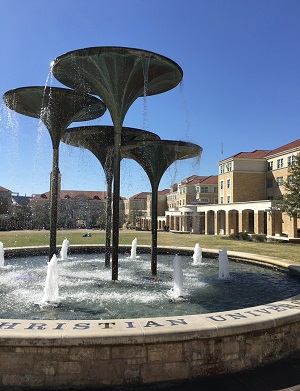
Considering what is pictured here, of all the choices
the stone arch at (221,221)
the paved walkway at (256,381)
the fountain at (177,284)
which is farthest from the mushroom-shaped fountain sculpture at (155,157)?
the stone arch at (221,221)

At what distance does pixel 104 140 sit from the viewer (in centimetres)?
1507

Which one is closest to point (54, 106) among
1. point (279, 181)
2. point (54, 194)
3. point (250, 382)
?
point (54, 194)

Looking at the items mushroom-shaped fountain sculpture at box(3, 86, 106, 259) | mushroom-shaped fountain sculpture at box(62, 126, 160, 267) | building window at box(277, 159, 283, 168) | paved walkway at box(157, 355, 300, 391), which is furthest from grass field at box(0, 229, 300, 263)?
building window at box(277, 159, 283, 168)

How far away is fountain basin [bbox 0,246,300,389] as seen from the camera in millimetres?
4660

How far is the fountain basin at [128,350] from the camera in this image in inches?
183

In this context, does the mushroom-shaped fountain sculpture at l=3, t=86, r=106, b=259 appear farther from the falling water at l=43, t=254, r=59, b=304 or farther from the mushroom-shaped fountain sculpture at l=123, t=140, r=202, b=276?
the falling water at l=43, t=254, r=59, b=304

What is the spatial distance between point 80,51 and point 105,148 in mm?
5997

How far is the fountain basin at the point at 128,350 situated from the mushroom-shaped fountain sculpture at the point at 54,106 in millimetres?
8885

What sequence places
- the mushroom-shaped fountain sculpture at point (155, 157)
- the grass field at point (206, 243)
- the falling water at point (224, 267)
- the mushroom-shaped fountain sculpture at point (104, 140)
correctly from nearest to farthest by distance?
1. the falling water at point (224, 267)
2. the mushroom-shaped fountain sculpture at point (155, 157)
3. the mushroom-shaped fountain sculpture at point (104, 140)
4. the grass field at point (206, 243)

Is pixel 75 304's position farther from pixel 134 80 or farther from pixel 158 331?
pixel 134 80

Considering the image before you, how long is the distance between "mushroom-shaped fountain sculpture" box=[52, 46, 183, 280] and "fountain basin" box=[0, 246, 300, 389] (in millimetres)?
5873

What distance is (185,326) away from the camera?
5113mm

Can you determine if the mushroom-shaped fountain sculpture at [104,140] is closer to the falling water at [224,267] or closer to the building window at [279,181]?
the falling water at [224,267]

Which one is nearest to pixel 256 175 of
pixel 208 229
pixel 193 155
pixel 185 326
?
pixel 208 229
